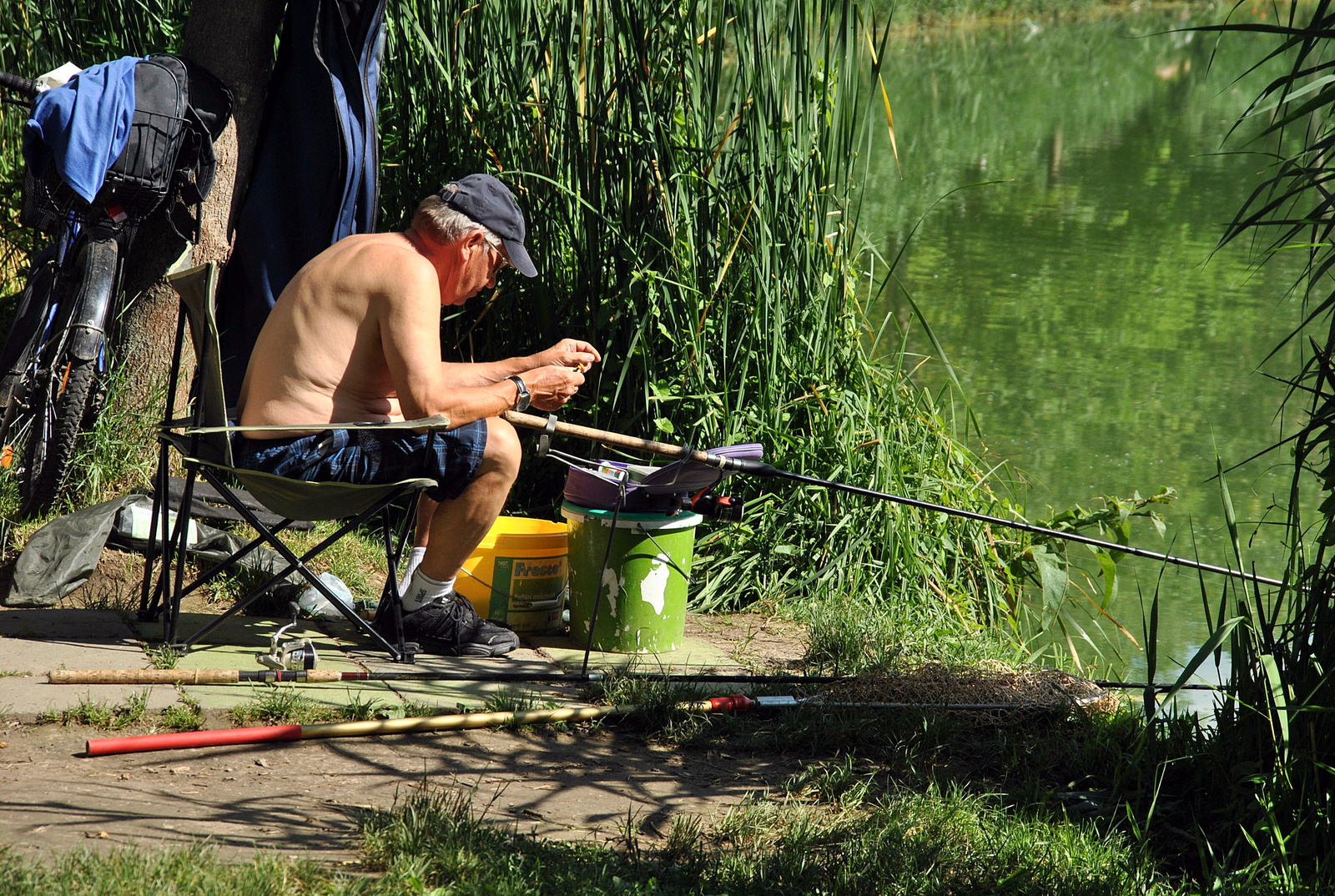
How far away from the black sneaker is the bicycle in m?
1.27

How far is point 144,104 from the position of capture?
377 cm

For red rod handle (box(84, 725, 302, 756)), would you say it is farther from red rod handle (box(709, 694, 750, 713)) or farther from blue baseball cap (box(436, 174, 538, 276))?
blue baseball cap (box(436, 174, 538, 276))

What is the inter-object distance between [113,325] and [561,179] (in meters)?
1.59

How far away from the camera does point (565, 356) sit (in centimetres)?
348

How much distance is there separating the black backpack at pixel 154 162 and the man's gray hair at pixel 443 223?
3.53 ft

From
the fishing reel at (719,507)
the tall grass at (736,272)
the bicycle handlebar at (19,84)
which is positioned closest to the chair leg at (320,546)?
the fishing reel at (719,507)

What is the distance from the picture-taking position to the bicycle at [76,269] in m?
3.77

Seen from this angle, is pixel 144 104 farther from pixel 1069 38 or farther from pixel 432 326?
pixel 1069 38

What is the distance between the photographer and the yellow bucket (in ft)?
11.9

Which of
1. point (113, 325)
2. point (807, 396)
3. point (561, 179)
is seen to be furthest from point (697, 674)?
point (113, 325)

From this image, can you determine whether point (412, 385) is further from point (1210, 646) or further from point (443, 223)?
point (1210, 646)

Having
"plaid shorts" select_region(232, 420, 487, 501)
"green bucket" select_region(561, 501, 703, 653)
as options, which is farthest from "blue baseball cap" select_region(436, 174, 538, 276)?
"green bucket" select_region(561, 501, 703, 653)

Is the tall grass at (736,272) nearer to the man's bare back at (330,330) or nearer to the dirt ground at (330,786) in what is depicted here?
the man's bare back at (330,330)

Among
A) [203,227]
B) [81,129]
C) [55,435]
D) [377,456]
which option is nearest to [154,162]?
[81,129]
